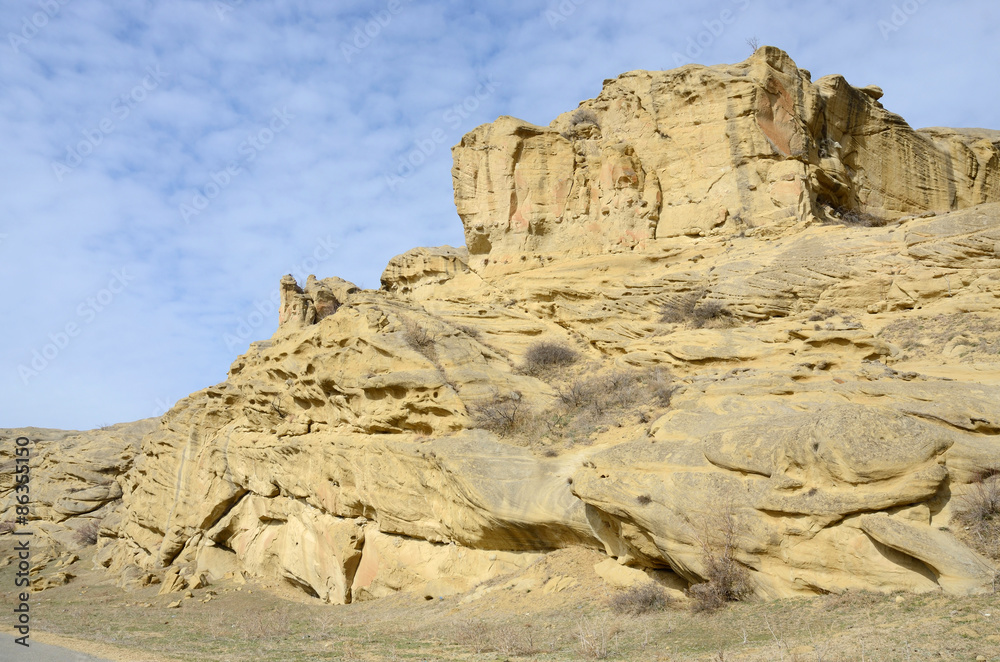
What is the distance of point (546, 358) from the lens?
18359mm

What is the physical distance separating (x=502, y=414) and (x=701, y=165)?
13313mm

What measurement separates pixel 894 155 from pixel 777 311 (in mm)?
12102

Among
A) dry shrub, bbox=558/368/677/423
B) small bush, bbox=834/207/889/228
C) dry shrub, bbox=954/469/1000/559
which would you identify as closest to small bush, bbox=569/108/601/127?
small bush, bbox=834/207/889/228

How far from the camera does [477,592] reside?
13.0m

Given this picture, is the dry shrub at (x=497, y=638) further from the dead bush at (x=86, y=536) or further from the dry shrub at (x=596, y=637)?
the dead bush at (x=86, y=536)

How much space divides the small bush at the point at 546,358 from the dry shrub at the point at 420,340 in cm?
276

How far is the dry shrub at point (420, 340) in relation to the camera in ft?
57.7

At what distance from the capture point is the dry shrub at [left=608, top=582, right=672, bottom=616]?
9.98 meters

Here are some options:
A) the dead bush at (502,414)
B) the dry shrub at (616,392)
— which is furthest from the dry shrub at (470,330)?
the dry shrub at (616,392)

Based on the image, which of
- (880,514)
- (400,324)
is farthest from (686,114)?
(880,514)

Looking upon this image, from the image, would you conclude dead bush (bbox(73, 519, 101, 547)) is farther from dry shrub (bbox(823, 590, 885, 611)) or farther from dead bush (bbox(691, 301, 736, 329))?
dry shrub (bbox(823, 590, 885, 611))

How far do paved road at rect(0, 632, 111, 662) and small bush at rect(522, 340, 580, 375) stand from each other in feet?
38.4

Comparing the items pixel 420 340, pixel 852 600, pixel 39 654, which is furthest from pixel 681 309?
pixel 39 654

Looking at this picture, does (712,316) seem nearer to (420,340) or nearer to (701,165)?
(701,165)
